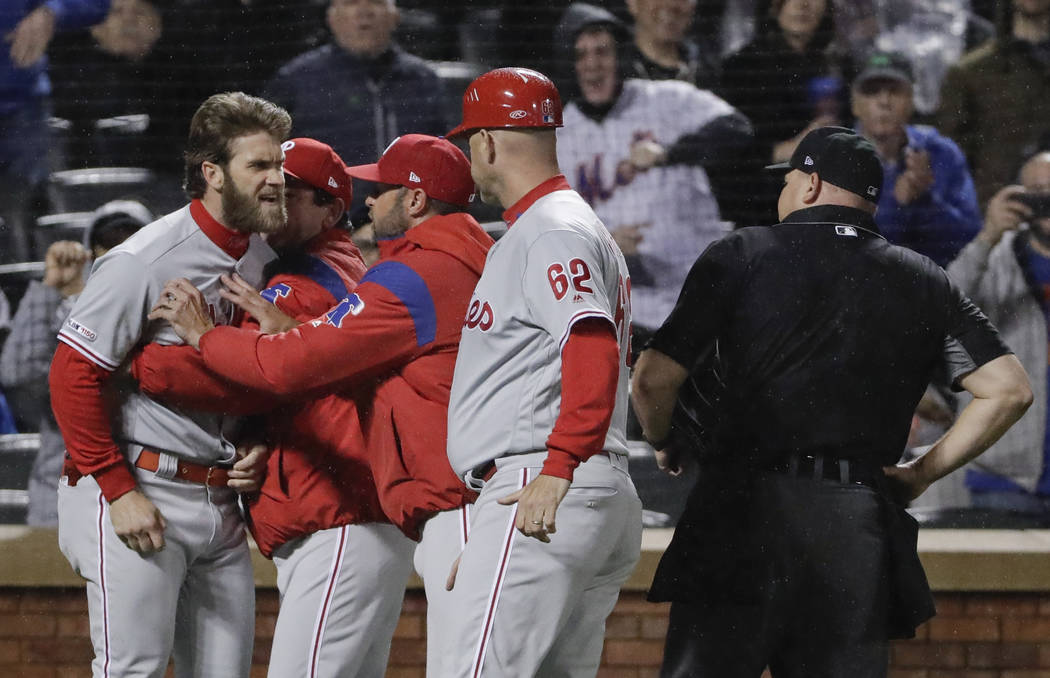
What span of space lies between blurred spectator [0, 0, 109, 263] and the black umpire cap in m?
3.76

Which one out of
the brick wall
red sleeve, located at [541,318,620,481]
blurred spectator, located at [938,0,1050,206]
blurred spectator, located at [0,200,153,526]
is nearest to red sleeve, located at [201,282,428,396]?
red sleeve, located at [541,318,620,481]

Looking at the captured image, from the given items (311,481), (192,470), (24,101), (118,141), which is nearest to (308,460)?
(311,481)

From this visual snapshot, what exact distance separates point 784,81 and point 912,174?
67 centimetres

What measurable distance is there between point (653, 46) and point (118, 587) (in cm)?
358

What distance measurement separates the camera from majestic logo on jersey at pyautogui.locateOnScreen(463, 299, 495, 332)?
248 cm

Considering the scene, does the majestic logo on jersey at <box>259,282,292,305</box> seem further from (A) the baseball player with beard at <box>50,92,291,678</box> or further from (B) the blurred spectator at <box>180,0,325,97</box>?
(B) the blurred spectator at <box>180,0,325,97</box>

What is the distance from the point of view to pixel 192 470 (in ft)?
9.58

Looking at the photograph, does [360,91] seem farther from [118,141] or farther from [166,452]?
[166,452]

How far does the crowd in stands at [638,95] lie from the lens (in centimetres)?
523

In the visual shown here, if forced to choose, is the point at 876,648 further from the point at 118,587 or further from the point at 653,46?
the point at 653,46

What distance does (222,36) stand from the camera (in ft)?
19.0

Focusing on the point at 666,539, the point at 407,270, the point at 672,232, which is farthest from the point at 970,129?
the point at 407,270

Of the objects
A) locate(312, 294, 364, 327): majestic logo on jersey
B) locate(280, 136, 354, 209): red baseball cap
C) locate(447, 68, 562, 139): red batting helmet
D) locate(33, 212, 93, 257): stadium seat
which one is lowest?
locate(33, 212, 93, 257): stadium seat

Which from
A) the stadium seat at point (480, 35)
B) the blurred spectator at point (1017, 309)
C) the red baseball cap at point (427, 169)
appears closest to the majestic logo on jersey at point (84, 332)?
the red baseball cap at point (427, 169)
